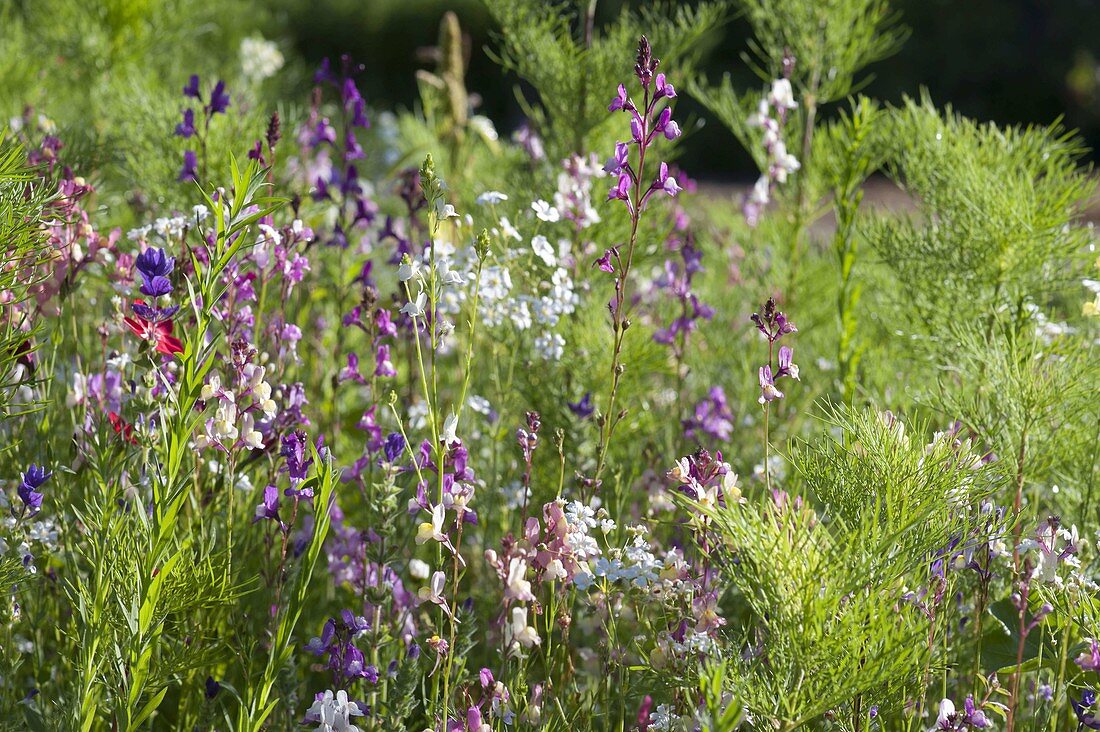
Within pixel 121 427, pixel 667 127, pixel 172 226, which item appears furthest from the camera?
pixel 172 226

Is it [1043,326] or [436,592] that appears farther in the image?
[1043,326]

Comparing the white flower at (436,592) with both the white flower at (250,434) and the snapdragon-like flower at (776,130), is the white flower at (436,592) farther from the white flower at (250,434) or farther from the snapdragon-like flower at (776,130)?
the snapdragon-like flower at (776,130)

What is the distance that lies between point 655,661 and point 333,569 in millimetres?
735

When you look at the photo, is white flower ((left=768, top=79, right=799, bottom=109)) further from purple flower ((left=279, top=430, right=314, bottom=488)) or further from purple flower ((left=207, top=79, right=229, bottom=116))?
purple flower ((left=279, top=430, right=314, bottom=488))

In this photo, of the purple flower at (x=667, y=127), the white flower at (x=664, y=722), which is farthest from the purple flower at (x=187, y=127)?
the white flower at (x=664, y=722)

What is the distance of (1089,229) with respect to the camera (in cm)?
217

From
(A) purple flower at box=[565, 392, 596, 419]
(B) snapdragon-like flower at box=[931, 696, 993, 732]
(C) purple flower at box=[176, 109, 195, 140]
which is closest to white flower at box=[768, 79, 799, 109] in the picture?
(A) purple flower at box=[565, 392, 596, 419]

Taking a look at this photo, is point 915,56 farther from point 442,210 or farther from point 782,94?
point 442,210

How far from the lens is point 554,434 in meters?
1.55

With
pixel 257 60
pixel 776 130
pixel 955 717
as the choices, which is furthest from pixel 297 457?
pixel 257 60

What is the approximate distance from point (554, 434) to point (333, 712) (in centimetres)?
49

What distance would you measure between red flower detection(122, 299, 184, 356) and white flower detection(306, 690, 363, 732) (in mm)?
516

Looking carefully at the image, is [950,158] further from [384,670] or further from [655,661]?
[384,670]

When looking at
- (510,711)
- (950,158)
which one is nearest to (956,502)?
(510,711)
